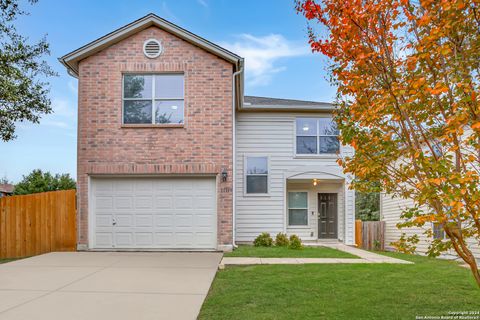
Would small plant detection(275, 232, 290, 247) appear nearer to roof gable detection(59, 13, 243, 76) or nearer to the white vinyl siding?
the white vinyl siding

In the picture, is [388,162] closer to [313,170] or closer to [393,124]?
[393,124]

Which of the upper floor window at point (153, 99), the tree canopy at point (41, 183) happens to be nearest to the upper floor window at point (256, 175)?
the upper floor window at point (153, 99)

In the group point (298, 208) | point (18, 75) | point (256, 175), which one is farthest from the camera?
point (298, 208)

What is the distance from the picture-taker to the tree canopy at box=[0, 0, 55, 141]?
10.3 metres

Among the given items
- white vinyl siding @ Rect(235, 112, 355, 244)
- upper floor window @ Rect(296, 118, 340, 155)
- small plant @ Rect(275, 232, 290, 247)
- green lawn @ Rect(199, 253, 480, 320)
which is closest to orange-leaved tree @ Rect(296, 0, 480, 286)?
green lawn @ Rect(199, 253, 480, 320)

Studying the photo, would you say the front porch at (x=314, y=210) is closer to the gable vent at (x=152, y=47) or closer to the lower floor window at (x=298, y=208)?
the lower floor window at (x=298, y=208)

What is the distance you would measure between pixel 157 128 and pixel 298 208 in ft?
23.1

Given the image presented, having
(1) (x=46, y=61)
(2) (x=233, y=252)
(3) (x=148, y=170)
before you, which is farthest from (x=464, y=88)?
(1) (x=46, y=61)

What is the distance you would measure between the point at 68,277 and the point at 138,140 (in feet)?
15.8

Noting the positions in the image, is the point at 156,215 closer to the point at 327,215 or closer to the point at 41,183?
the point at 327,215

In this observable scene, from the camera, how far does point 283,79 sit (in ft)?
79.8

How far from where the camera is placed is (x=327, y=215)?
48.7 feet

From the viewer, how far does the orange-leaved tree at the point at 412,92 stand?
3.31 meters

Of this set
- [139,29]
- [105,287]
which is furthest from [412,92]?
[139,29]
